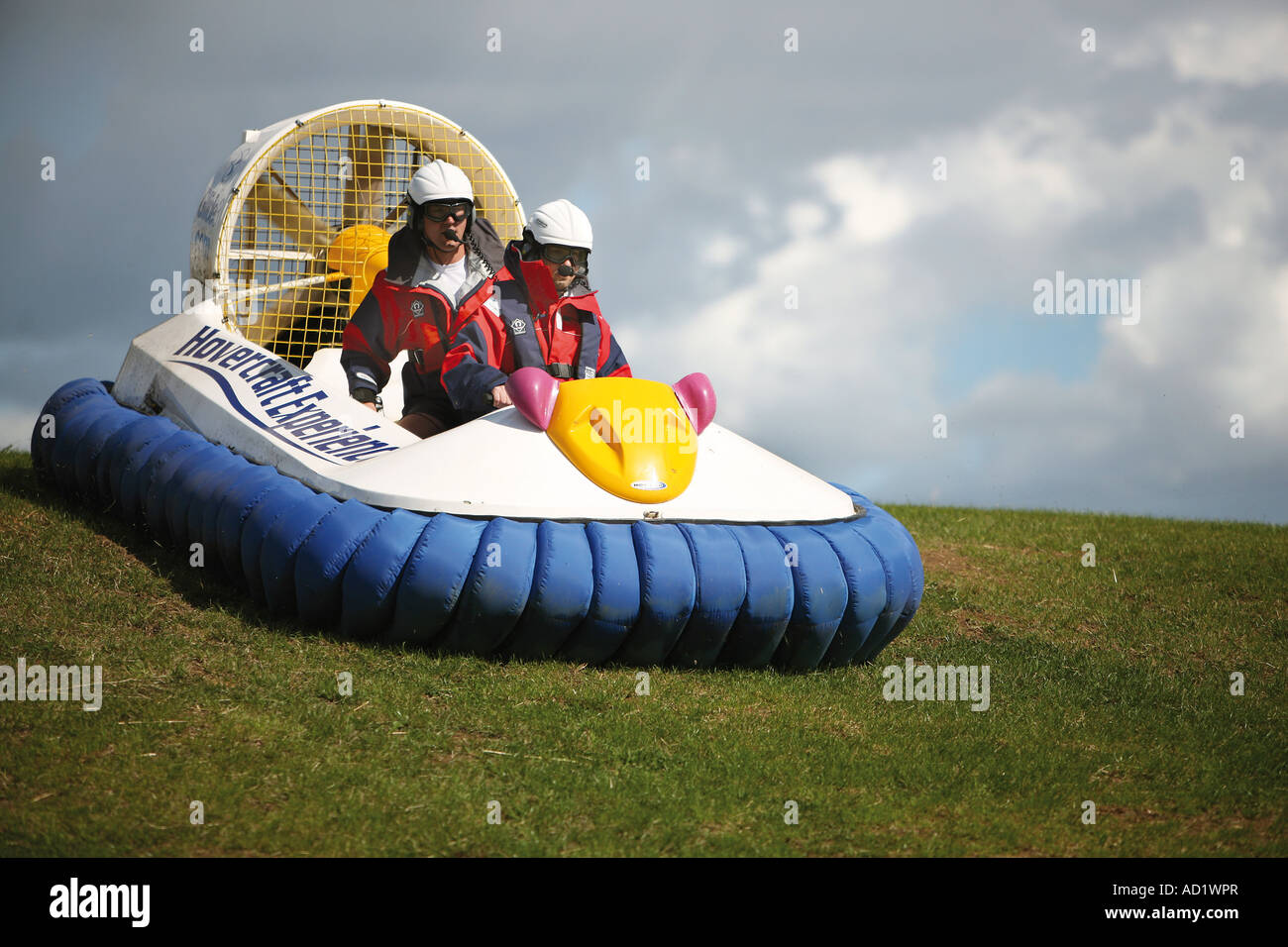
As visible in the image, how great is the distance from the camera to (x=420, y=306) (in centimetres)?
629

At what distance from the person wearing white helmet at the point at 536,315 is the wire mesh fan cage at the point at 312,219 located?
1.29m

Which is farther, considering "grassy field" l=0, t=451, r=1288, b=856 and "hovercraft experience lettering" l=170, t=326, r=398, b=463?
"hovercraft experience lettering" l=170, t=326, r=398, b=463

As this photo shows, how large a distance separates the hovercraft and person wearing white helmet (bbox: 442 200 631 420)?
0.46 m

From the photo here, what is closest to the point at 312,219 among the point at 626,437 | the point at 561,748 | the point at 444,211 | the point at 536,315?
the point at 444,211

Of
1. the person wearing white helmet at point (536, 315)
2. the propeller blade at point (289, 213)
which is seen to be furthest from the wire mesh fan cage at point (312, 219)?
the person wearing white helmet at point (536, 315)

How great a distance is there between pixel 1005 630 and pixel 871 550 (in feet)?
5.82

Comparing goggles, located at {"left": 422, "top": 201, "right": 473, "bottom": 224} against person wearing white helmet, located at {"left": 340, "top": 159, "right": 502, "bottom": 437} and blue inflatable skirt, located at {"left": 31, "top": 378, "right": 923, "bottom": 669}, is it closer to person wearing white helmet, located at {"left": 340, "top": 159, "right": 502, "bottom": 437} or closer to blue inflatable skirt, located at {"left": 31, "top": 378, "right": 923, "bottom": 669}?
person wearing white helmet, located at {"left": 340, "top": 159, "right": 502, "bottom": 437}

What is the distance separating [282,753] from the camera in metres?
4.11

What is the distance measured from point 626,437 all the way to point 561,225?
4.09 feet

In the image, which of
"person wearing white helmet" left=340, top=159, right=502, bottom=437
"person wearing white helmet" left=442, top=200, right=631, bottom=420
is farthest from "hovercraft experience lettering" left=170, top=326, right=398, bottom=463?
"person wearing white helmet" left=442, top=200, right=631, bottom=420

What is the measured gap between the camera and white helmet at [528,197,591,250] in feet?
19.2

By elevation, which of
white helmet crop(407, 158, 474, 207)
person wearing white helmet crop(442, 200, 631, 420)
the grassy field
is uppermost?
white helmet crop(407, 158, 474, 207)
